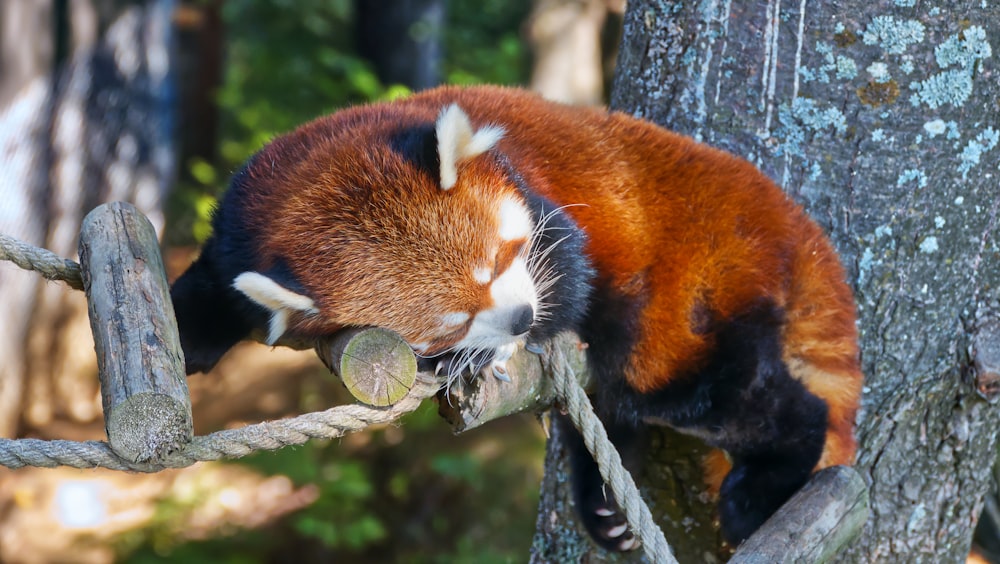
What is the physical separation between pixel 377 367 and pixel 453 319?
0.96 feet

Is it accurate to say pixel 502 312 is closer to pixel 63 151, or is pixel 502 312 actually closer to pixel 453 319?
pixel 453 319

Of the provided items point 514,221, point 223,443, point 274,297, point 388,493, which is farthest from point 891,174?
point 388,493

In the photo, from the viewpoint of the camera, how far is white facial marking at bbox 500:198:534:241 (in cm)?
194

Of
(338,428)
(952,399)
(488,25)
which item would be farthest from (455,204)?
(488,25)

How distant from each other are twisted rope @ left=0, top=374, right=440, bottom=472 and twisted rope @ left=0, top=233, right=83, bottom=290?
0.45 m

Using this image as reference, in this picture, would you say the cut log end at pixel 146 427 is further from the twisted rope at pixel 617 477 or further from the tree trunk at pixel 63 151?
the tree trunk at pixel 63 151

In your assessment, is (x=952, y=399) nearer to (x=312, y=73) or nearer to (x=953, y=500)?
(x=953, y=500)

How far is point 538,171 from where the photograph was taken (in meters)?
2.06

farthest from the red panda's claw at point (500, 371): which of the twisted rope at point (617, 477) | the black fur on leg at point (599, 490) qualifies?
the black fur on leg at point (599, 490)

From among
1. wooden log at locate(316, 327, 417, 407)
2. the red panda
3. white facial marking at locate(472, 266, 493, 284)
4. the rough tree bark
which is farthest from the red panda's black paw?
wooden log at locate(316, 327, 417, 407)

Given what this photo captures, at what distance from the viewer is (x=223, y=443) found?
1528mm

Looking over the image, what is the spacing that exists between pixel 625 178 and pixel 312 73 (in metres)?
5.46

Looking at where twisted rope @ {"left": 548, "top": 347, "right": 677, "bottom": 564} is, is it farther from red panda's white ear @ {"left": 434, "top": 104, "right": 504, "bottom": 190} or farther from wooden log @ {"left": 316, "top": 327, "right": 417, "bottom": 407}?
red panda's white ear @ {"left": 434, "top": 104, "right": 504, "bottom": 190}

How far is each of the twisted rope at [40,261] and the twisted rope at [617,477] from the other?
108 centimetres
